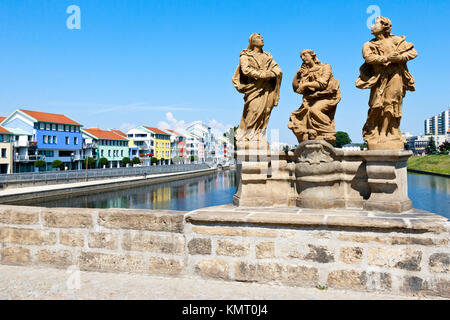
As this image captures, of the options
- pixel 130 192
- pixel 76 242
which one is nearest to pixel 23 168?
pixel 130 192

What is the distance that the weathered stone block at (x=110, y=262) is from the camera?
4648 millimetres

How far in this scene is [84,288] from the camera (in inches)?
163

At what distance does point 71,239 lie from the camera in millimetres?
4887

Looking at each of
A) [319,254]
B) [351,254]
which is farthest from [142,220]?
[351,254]

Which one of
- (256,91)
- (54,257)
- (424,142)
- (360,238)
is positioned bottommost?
(54,257)

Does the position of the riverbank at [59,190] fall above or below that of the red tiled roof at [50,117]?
below

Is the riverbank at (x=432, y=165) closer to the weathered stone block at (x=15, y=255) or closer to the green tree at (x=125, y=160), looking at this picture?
the green tree at (x=125, y=160)

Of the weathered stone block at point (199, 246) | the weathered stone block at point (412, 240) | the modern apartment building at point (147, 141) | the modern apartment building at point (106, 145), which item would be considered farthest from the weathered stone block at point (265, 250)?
the modern apartment building at point (147, 141)

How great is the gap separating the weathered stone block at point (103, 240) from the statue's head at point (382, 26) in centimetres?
462

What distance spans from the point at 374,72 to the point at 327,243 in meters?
2.74

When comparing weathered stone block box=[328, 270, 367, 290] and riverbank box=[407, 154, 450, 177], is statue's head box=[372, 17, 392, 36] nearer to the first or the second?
weathered stone block box=[328, 270, 367, 290]

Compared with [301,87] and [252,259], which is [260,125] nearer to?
[301,87]

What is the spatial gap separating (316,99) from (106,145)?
229 ft

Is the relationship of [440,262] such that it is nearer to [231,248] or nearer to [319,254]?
[319,254]
